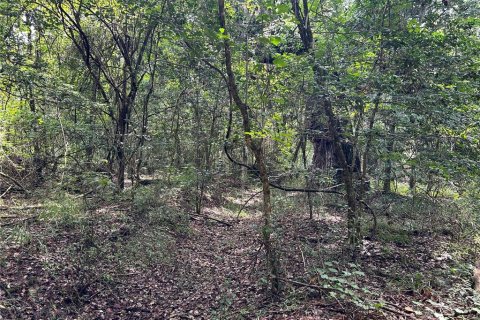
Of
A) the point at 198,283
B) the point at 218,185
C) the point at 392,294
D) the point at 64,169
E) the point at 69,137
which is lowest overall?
the point at 198,283

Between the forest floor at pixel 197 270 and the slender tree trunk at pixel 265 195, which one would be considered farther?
the slender tree trunk at pixel 265 195

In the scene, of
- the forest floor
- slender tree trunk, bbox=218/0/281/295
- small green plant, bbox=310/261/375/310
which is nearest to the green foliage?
the forest floor

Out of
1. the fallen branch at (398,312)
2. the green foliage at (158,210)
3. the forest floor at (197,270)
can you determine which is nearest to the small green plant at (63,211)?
the forest floor at (197,270)

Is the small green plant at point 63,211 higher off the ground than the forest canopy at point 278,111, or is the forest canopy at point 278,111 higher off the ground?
the forest canopy at point 278,111

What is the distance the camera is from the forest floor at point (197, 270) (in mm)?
4055

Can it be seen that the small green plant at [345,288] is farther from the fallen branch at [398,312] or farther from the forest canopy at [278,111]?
the fallen branch at [398,312]

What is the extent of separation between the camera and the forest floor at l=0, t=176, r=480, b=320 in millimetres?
4055

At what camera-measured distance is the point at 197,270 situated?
19.8ft

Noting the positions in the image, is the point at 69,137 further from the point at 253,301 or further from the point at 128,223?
the point at 253,301

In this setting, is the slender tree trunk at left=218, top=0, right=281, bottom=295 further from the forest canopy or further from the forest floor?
the forest floor

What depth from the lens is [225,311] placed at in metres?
4.52

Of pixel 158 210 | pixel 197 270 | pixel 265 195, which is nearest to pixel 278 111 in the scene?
pixel 265 195

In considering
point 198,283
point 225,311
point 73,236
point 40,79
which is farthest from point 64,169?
point 225,311

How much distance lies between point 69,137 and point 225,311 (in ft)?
15.4
